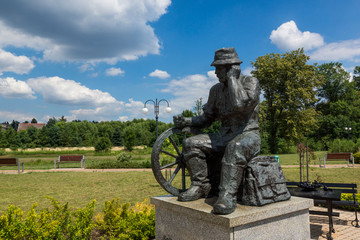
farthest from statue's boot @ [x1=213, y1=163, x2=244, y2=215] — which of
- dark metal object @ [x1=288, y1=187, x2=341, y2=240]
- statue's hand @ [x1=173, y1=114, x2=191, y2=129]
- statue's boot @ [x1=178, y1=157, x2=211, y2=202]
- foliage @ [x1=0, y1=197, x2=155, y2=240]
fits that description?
dark metal object @ [x1=288, y1=187, x2=341, y2=240]

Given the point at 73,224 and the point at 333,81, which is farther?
the point at 333,81

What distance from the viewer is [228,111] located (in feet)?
12.2

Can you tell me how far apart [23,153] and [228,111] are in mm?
39323

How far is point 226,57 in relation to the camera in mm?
3594

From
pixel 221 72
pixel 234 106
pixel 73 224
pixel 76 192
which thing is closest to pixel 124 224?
pixel 73 224

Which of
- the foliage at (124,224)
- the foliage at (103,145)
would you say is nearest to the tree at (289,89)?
the foliage at (103,145)

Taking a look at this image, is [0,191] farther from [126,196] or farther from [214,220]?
[214,220]

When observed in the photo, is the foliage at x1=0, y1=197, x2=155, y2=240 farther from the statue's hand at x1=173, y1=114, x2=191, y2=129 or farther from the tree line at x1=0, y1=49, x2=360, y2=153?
the tree line at x1=0, y1=49, x2=360, y2=153

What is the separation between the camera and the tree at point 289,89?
2845 centimetres

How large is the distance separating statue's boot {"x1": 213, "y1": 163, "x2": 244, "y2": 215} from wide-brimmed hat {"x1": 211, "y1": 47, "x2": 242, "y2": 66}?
1304 millimetres

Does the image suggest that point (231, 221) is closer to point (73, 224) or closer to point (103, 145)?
point (73, 224)

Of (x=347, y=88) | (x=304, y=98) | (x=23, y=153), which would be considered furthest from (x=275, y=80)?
(x=23, y=153)

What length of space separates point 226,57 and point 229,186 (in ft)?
5.28

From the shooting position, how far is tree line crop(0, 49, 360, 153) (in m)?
28.6
